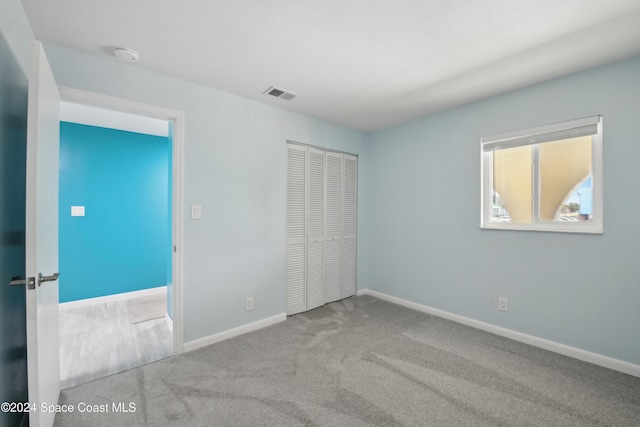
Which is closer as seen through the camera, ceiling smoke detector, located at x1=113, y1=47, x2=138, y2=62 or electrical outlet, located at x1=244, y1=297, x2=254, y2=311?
ceiling smoke detector, located at x1=113, y1=47, x2=138, y2=62

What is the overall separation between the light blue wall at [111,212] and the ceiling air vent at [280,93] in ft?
5.39

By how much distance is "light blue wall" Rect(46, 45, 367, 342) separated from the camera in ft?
7.34

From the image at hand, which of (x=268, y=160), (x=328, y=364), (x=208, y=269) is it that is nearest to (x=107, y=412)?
(x=208, y=269)

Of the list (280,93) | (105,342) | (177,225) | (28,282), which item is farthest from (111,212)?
(28,282)

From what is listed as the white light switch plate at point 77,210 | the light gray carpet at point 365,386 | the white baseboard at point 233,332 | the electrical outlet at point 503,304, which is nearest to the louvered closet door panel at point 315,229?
the white baseboard at point 233,332

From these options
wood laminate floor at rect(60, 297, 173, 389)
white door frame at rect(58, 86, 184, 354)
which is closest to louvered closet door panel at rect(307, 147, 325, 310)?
white door frame at rect(58, 86, 184, 354)

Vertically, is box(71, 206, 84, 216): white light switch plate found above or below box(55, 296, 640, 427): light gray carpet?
above

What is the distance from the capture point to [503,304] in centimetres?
278

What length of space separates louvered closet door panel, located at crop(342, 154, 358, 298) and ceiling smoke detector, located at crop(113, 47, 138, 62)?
2568 mm

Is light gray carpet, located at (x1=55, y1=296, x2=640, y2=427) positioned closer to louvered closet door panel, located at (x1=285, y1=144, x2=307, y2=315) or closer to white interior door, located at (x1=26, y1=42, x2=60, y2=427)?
white interior door, located at (x1=26, y1=42, x2=60, y2=427)

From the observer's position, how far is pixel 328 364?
2270mm

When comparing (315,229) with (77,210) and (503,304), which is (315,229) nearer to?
(503,304)

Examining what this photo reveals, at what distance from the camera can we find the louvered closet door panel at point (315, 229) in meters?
3.54

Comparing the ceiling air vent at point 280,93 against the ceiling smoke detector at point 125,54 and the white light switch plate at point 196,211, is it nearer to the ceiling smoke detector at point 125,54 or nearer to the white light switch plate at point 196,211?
the ceiling smoke detector at point 125,54
